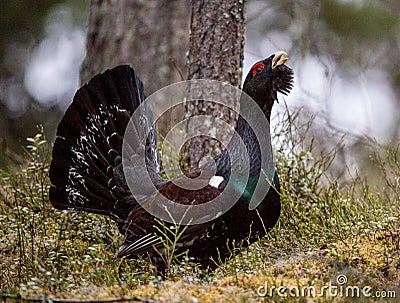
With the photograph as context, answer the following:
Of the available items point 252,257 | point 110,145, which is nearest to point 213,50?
point 110,145

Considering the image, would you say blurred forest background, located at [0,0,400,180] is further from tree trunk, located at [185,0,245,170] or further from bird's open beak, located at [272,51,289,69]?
bird's open beak, located at [272,51,289,69]

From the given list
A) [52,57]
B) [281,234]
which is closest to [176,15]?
[281,234]

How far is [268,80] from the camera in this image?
188 inches

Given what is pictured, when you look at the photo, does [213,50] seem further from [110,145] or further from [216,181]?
[216,181]

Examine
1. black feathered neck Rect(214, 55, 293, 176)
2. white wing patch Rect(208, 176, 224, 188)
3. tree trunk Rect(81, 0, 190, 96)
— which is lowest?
white wing patch Rect(208, 176, 224, 188)

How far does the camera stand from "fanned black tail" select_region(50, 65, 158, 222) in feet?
16.7

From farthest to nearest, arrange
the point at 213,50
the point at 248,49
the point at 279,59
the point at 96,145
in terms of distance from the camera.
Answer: the point at 248,49 < the point at 213,50 < the point at 96,145 < the point at 279,59

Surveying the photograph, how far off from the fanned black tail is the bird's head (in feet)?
3.26

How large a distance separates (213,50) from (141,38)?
7.90 feet

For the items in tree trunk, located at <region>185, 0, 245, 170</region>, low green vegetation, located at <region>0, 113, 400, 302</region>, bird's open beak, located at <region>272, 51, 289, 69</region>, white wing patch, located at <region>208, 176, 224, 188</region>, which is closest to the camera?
low green vegetation, located at <region>0, 113, 400, 302</region>

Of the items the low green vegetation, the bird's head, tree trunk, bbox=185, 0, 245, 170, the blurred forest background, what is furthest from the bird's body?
the blurred forest background

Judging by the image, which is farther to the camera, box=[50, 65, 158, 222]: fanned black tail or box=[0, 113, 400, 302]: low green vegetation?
box=[50, 65, 158, 222]: fanned black tail

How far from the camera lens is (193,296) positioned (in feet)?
11.4

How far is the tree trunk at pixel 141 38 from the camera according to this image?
8.00 meters
